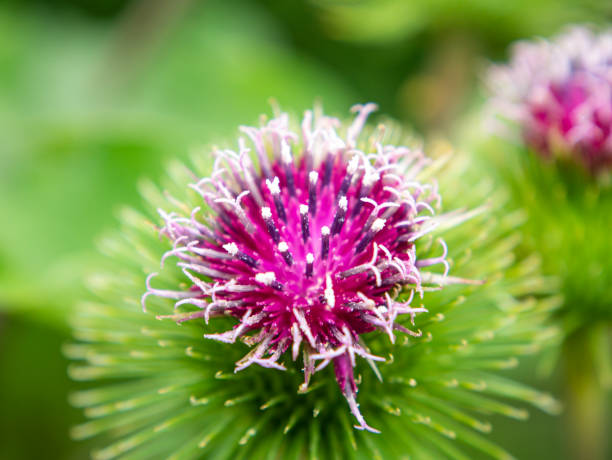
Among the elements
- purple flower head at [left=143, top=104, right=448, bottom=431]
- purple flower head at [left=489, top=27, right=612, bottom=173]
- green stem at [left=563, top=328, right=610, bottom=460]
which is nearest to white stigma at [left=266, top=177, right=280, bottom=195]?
purple flower head at [left=143, top=104, right=448, bottom=431]

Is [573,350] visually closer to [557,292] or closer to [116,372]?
[557,292]

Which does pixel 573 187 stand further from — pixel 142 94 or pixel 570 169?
pixel 142 94

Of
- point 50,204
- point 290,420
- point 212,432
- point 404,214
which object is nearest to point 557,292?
point 404,214

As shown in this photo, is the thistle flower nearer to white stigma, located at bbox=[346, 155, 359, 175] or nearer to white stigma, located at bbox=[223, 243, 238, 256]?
white stigma, located at bbox=[346, 155, 359, 175]

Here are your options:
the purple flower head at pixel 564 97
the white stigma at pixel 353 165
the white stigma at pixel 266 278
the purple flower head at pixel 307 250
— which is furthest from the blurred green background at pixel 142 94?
the white stigma at pixel 266 278

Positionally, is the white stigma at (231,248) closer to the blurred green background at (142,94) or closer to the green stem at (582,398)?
the blurred green background at (142,94)
